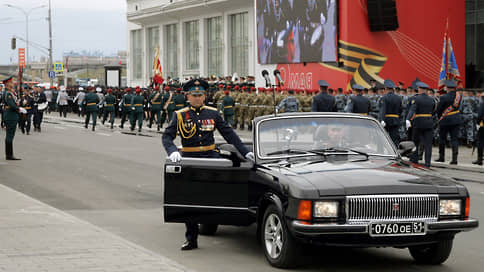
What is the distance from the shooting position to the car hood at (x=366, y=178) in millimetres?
6773

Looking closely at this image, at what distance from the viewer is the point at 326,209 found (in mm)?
6754

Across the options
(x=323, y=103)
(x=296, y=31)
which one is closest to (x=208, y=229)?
(x=323, y=103)

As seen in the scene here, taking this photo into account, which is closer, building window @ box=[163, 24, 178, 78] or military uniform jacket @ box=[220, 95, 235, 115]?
military uniform jacket @ box=[220, 95, 235, 115]

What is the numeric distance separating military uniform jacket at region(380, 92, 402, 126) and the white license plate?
41.6ft

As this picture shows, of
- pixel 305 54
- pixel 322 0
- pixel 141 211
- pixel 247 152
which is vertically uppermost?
pixel 322 0

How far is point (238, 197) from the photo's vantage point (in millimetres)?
7961

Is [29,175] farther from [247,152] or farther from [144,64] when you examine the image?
[144,64]

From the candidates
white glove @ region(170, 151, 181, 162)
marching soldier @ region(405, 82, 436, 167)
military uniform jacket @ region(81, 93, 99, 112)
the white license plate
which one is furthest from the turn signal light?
military uniform jacket @ region(81, 93, 99, 112)

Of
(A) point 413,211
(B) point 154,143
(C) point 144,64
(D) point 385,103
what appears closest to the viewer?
(A) point 413,211

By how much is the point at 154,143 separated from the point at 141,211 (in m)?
14.0

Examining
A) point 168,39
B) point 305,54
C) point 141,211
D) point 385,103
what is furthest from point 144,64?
point 141,211

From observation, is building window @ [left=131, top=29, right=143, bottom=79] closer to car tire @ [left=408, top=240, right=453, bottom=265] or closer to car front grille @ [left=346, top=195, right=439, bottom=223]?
car tire @ [left=408, top=240, right=453, bottom=265]

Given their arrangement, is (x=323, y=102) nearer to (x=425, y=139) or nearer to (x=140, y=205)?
(x=425, y=139)

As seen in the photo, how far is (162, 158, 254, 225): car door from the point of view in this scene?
7965 millimetres
